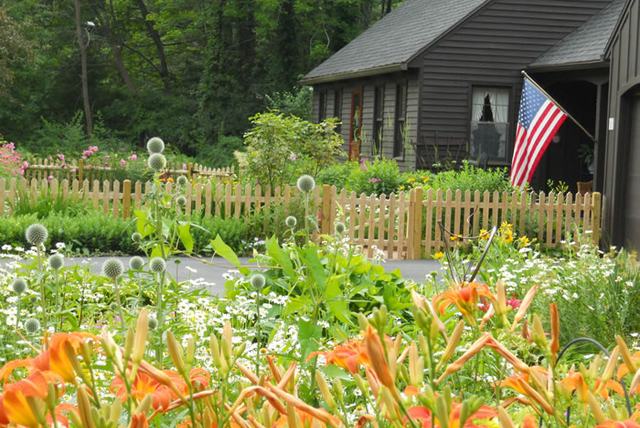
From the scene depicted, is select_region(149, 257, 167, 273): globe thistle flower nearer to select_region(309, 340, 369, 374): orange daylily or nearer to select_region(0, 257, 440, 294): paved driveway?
select_region(309, 340, 369, 374): orange daylily

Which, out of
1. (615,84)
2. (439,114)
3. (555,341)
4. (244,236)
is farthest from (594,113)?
(555,341)

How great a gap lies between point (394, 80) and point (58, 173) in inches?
338

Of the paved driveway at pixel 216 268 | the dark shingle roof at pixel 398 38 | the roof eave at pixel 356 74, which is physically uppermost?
the dark shingle roof at pixel 398 38

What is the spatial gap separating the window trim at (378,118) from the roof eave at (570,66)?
4.96 meters

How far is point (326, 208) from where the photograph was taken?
54.7ft

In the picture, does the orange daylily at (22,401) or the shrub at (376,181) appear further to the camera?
the shrub at (376,181)

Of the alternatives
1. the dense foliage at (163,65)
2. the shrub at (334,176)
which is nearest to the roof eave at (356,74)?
the shrub at (334,176)

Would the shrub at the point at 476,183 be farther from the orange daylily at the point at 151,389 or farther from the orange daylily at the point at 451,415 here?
the orange daylily at the point at 451,415

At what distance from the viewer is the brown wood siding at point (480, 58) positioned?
25078 millimetres

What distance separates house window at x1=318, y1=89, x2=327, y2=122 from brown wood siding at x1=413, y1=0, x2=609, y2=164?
9.35 m

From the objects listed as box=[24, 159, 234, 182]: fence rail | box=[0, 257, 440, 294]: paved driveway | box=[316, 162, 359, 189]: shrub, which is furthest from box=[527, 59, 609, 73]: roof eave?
box=[24, 159, 234, 182]: fence rail

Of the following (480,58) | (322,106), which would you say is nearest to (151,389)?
(480,58)

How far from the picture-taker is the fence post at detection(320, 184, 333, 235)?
16656 mm

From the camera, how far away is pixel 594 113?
2517cm
